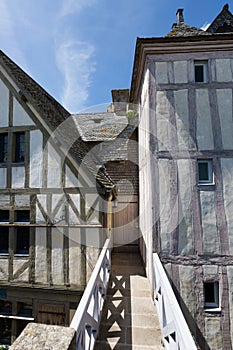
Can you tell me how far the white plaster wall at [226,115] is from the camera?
479cm

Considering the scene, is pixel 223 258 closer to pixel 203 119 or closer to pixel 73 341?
pixel 203 119

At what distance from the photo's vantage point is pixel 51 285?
524cm

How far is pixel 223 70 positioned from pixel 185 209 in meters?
3.37

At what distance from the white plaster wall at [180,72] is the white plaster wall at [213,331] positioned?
17.2 feet

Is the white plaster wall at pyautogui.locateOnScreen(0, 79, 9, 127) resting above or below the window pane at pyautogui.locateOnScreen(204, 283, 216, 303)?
above

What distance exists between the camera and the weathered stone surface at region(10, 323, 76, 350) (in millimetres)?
1639

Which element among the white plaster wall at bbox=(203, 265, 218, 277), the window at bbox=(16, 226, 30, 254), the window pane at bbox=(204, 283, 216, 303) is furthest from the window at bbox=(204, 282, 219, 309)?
the window at bbox=(16, 226, 30, 254)

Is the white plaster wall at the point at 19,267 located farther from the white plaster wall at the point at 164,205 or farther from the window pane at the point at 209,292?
the window pane at the point at 209,292

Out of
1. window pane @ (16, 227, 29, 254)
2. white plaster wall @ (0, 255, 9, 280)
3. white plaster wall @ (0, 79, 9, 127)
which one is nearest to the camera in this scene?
white plaster wall @ (0, 255, 9, 280)

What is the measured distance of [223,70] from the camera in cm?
492

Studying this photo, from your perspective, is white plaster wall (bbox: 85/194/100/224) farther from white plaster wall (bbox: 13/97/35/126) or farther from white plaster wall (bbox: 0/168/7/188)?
white plaster wall (bbox: 13/97/35/126)

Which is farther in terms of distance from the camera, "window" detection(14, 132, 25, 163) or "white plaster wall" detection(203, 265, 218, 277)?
"window" detection(14, 132, 25, 163)

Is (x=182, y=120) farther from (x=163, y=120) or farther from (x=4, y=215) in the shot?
(x=4, y=215)

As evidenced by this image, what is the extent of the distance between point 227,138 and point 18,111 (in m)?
5.39
